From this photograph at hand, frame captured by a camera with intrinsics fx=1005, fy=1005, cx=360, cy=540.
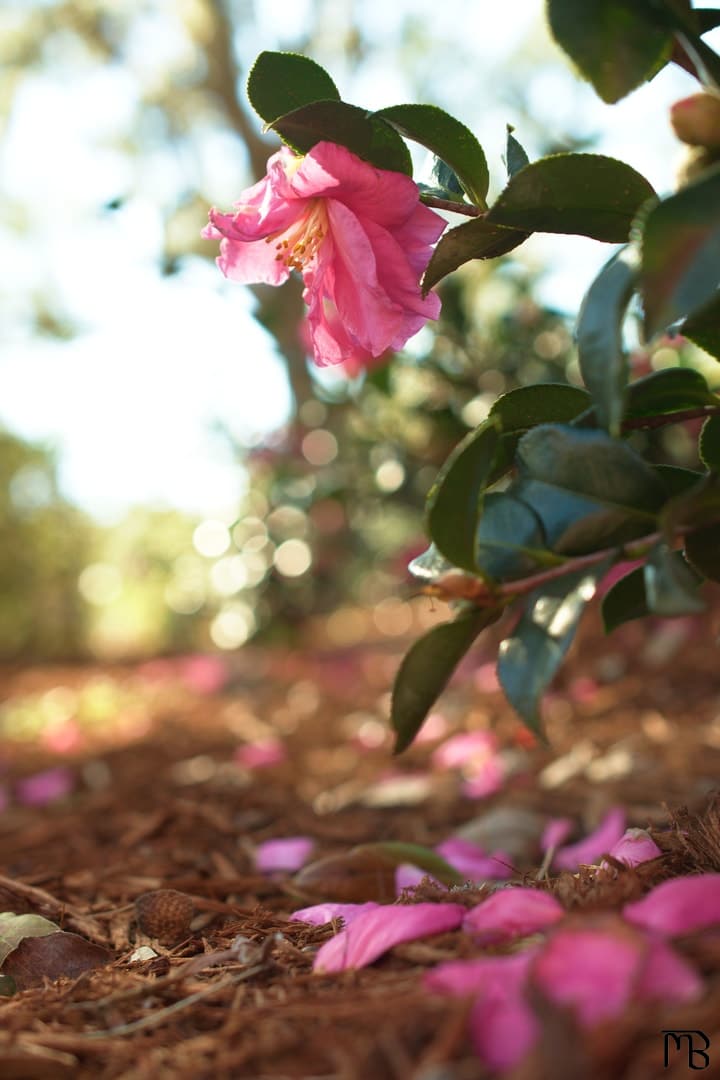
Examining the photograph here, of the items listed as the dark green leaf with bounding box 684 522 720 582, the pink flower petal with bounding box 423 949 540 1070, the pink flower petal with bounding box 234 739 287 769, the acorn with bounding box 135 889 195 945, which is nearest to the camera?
the pink flower petal with bounding box 423 949 540 1070

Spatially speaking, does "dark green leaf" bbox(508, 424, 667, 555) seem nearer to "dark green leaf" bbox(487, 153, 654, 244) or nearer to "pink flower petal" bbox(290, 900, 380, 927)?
"dark green leaf" bbox(487, 153, 654, 244)

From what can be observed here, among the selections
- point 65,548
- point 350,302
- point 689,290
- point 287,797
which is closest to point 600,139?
Result: point 287,797

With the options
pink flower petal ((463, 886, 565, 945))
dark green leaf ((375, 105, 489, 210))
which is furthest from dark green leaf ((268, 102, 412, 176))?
pink flower petal ((463, 886, 565, 945))

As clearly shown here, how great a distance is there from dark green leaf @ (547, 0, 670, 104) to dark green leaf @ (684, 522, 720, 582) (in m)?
0.28

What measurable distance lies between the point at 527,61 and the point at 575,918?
5.44 m

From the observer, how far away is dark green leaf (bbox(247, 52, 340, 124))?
0.70m

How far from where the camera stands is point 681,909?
0.53 metres

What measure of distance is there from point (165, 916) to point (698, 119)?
0.72 m

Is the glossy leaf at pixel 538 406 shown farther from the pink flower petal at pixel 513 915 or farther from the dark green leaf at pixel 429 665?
the pink flower petal at pixel 513 915

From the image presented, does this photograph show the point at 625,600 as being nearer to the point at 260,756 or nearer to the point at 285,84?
the point at 285,84

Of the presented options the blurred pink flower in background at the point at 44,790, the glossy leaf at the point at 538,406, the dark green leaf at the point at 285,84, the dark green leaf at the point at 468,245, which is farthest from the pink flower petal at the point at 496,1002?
the blurred pink flower in background at the point at 44,790

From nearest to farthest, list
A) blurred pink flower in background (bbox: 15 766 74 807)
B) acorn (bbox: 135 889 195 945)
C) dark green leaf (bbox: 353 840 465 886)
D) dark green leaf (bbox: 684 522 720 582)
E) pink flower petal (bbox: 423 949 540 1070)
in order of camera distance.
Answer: pink flower petal (bbox: 423 949 540 1070) < dark green leaf (bbox: 684 522 720 582) < acorn (bbox: 135 889 195 945) < dark green leaf (bbox: 353 840 465 886) < blurred pink flower in background (bbox: 15 766 74 807)

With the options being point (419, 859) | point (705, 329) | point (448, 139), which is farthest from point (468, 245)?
point (419, 859)

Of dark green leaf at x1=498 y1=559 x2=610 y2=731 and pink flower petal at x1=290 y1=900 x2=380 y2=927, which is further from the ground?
dark green leaf at x1=498 y1=559 x2=610 y2=731
